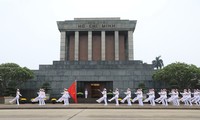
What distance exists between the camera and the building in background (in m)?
41.4

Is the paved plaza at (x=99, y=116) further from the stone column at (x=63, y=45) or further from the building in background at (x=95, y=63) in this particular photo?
the stone column at (x=63, y=45)

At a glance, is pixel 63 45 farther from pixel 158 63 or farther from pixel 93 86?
pixel 158 63

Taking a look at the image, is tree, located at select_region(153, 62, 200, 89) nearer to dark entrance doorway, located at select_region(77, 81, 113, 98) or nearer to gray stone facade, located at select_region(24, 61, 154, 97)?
gray stone facade, located at select_region(24, 61, 154, 97)

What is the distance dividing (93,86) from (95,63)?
Result: 14.1 ft

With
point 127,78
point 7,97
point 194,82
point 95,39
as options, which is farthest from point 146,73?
point 7,97

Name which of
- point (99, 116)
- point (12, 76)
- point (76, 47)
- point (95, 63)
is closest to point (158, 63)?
point (76, 47)

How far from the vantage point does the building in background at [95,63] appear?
41438 mm

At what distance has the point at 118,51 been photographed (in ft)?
179

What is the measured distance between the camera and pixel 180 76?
37.8 m

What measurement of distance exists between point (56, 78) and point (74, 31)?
16486 mm

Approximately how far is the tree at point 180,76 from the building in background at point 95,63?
372 centimetres

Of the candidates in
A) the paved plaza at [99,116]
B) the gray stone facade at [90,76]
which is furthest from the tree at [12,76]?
the paved plaza at [99,116]

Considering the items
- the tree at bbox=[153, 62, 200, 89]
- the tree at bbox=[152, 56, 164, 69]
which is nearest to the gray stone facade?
the tree at bbox=[153, 62, 200, 89]

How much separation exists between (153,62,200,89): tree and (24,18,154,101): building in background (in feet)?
12.2
